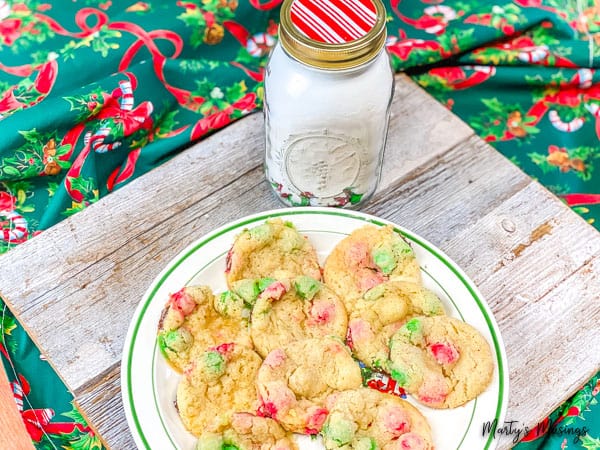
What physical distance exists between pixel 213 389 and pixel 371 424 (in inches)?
8.2

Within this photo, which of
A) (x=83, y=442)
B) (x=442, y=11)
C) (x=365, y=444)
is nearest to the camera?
(x=365, y=444)

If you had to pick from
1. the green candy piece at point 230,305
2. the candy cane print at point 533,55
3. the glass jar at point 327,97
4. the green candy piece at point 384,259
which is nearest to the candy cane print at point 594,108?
the candy cane print at point 533,55

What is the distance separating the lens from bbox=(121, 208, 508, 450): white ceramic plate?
920mm

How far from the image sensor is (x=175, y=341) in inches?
37.2

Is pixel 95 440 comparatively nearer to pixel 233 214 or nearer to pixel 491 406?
pixel 233 214

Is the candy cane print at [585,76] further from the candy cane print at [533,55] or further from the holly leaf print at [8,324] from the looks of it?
the holly leaf print at [8,324]

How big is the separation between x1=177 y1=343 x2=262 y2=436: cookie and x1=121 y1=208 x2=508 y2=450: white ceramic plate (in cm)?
4

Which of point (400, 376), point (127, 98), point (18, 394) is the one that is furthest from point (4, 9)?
point (400, 376)

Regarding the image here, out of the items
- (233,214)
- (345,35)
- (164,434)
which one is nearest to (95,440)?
(164,434)

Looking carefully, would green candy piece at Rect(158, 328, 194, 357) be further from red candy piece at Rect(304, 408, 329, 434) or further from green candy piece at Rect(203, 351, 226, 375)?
red candy piece at Rect(304, 408, 329, 434)

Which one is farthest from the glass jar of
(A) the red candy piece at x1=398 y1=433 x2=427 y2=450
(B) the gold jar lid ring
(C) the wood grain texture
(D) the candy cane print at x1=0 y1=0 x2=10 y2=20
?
(D) the candy cane print at x1=0 y1=0 x2=10 y2=20

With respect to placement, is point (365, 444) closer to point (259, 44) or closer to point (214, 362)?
point (214, 362)

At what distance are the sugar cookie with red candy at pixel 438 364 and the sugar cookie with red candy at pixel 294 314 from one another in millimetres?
93

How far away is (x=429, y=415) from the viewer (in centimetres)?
95
